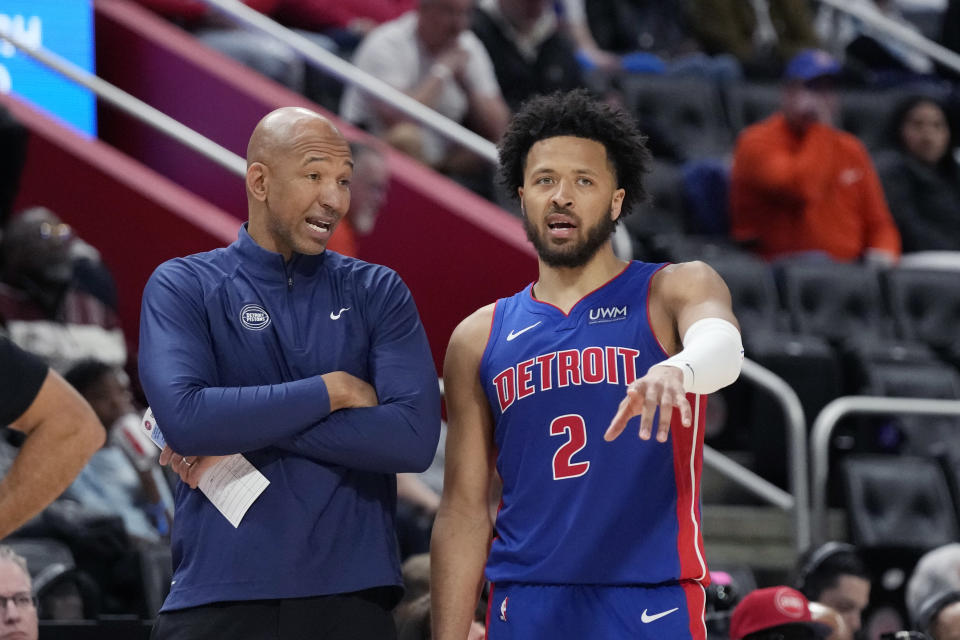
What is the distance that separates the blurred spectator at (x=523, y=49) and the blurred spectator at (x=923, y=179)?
2.18 metres

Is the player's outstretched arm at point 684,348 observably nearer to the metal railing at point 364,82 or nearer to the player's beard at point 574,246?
the player's beard at point 574,246

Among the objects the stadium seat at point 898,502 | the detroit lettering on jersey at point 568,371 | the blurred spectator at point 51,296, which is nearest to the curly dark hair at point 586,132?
the detroit lettering on jersey at point 568,371

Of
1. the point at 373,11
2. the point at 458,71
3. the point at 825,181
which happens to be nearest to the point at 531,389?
the point at 458,71

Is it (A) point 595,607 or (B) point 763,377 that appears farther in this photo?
(B) point 763,377

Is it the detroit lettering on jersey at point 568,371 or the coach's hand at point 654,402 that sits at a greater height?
the detroit lettering on jersey at point 568,371

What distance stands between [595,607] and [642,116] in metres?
6.78

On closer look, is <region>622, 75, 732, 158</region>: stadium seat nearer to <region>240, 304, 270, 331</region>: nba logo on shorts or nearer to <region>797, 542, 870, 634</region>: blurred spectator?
<region>797, 542, 870, 634</region>: blurred spectator

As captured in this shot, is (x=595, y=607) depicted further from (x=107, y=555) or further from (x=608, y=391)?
(x=107, y=555)

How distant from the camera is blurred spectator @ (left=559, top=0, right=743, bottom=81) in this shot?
11.3 meters

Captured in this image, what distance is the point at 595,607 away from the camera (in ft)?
12.7

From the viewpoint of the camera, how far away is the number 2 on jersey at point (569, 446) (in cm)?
394

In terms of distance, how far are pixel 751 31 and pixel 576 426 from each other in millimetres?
8449

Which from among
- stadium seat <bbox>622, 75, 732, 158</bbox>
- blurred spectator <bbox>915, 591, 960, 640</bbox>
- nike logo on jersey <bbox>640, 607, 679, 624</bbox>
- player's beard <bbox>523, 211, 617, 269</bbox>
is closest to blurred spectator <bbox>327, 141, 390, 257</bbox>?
player's beard <bbox>523, 211, 617, 269</bbox>

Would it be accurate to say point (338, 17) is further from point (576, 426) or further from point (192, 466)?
point (192, 466)
